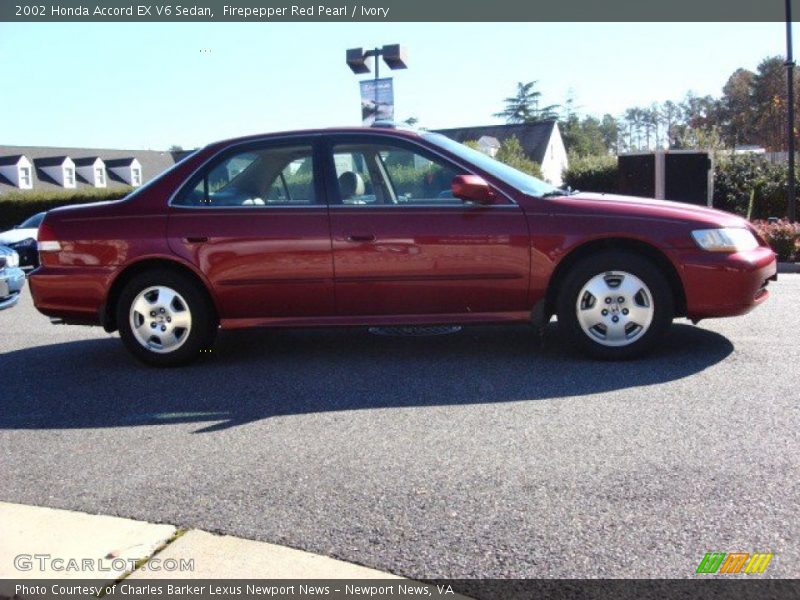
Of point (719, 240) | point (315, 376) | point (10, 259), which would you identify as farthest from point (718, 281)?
point (10, 259)

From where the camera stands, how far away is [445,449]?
172 inches

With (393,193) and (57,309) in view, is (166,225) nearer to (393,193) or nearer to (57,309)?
(57,309)

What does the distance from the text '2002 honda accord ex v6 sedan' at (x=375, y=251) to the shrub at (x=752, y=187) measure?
15940mm

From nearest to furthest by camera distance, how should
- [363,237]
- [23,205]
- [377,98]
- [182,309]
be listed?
[363,237] < [182,309] < [377,98] < [23,205]

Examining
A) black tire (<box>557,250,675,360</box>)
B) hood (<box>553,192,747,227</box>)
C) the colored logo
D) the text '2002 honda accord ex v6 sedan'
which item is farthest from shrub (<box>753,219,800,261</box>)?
the colored logo

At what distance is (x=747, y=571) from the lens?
300 centimetres

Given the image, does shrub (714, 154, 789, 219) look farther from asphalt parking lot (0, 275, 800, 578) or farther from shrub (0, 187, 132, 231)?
shrub (0, 187, 132, 231)

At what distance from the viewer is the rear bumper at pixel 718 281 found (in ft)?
19.5

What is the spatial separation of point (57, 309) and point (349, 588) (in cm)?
439

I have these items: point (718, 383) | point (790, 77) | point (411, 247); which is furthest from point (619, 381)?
point (790, 77)

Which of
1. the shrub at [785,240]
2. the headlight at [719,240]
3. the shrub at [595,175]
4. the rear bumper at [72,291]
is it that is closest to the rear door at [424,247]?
the headlight at [719,240]

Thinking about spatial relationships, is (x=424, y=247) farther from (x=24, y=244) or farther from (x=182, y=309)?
(x=24, y=244)

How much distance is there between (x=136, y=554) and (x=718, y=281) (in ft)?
13.6

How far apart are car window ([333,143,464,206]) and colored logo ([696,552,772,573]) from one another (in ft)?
11.5
